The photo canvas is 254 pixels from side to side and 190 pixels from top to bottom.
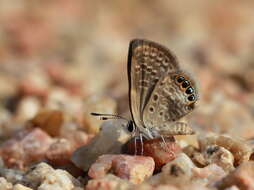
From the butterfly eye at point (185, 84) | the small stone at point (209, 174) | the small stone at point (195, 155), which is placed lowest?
the small stone at point (195, 155)

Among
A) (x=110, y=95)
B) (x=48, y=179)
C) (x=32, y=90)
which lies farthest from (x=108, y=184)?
(x=32, y=90)

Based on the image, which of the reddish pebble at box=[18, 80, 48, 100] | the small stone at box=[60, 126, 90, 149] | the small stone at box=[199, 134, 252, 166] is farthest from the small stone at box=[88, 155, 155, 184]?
the reddish pebble at box=[18, 80, 48, 100]

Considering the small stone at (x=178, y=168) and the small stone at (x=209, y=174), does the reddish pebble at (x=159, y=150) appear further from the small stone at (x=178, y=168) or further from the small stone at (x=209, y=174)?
the small stone at (x=209, y=174)

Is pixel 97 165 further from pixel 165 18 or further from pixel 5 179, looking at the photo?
pixel 165 18

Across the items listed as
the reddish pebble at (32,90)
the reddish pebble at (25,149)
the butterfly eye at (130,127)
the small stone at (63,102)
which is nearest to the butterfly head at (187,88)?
the butterfly eye at (130,127)

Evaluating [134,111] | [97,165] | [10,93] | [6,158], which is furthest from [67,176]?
[10,93]

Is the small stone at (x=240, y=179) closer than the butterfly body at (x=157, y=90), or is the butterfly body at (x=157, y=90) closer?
the small stone at (x=240, y=179)
